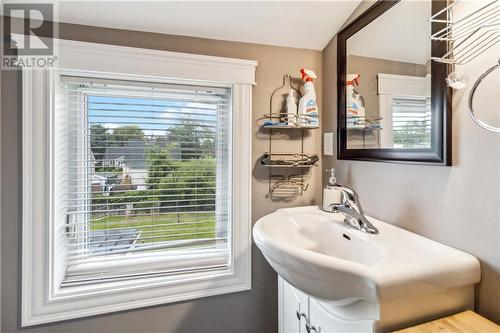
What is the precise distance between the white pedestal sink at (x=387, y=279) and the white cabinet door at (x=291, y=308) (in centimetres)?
8

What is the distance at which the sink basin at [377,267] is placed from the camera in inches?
21.9

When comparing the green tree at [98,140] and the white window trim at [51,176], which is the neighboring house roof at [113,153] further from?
the white window trim at [51,176]

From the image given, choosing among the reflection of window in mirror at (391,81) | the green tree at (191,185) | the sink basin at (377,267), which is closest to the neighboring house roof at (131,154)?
the green tree at (191,185)

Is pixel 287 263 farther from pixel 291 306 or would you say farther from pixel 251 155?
pixel 251 155

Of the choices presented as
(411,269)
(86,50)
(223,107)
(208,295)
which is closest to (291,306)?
(208,295)

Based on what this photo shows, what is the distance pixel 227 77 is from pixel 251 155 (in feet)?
1.27

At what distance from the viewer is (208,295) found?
1198mm

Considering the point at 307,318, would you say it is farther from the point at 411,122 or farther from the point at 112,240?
the point at 112,240

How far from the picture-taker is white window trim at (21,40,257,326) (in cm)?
98

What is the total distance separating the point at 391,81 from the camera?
939 mm

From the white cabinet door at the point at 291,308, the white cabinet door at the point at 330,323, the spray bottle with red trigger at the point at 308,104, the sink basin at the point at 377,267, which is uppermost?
the spray bottle with red trigger at the point at 308,104

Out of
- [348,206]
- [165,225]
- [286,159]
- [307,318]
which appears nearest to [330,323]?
[307,318]

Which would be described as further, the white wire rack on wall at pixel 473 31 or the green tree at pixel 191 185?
the green tree at pixel 191 185

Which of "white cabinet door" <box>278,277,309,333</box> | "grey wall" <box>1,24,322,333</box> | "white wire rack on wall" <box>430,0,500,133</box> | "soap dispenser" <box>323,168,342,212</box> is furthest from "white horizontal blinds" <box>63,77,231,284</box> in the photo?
"white wire rack on wall" <box>430,0,500,133</box>
